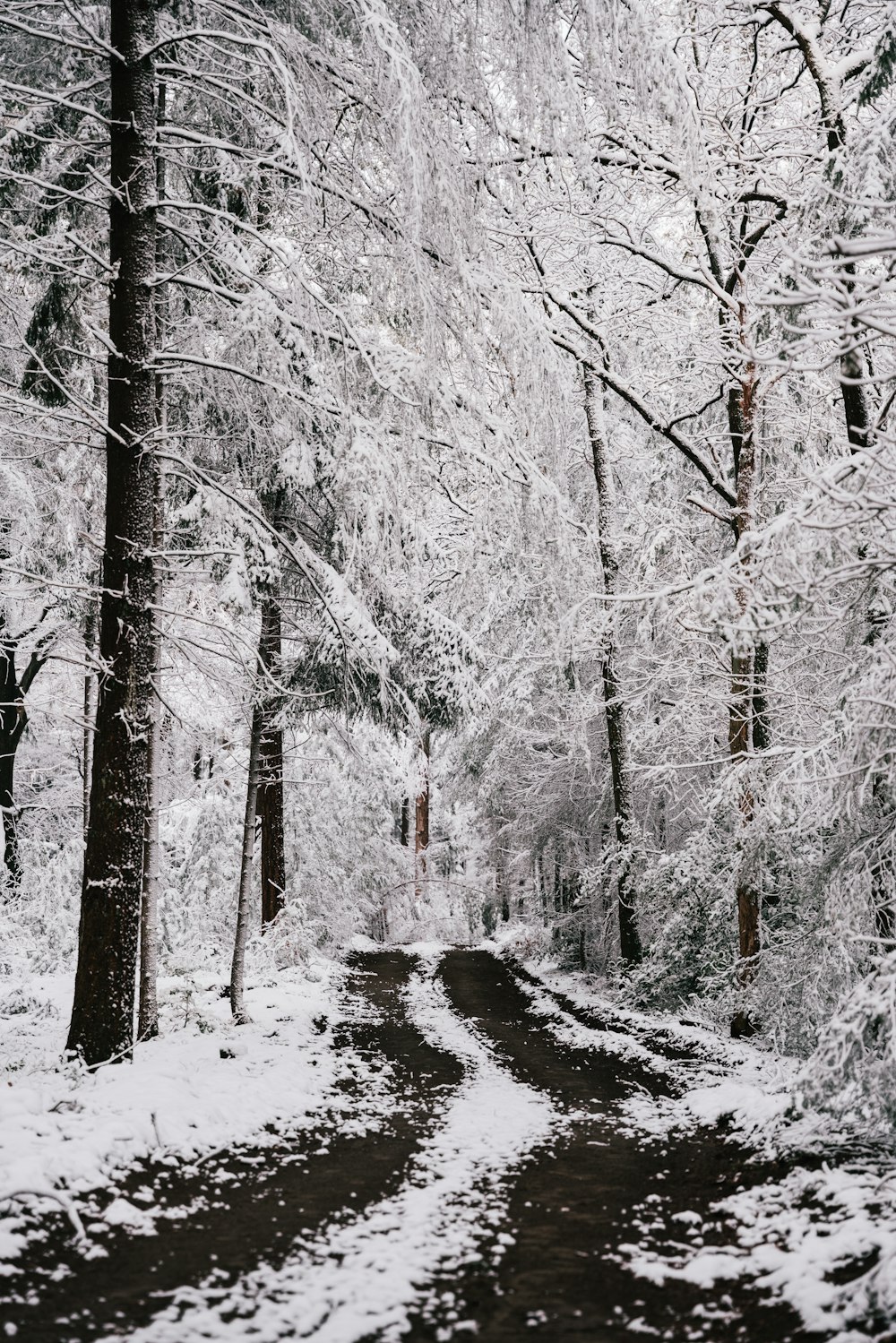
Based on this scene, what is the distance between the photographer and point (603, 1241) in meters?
4.02

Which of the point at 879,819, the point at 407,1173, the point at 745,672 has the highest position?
the point at 745,672

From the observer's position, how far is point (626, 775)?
46.2 feet

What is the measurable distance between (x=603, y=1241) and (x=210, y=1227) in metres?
1.91

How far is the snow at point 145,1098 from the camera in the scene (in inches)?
167

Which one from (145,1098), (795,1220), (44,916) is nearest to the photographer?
(795,1220)

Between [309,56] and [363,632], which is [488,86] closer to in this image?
[309,56]

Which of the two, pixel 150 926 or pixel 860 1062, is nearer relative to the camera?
pixel 860 1062

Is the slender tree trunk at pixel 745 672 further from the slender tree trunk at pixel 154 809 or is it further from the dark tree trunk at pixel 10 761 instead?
the dark tree trunk at pixel 10 761

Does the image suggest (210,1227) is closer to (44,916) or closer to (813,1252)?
(813,1252)

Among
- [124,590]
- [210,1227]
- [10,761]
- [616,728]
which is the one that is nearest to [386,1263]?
[210,1227]

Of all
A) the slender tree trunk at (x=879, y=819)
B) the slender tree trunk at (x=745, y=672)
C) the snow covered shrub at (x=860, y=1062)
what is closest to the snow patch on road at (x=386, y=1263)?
the snow covered shrub at (x=860, y=1062)

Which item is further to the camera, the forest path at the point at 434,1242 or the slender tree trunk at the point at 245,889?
the slender tree trunk at the point at 245,889

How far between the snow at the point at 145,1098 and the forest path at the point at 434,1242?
0.94ft

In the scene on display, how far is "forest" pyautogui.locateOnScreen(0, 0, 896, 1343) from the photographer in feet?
13.8
